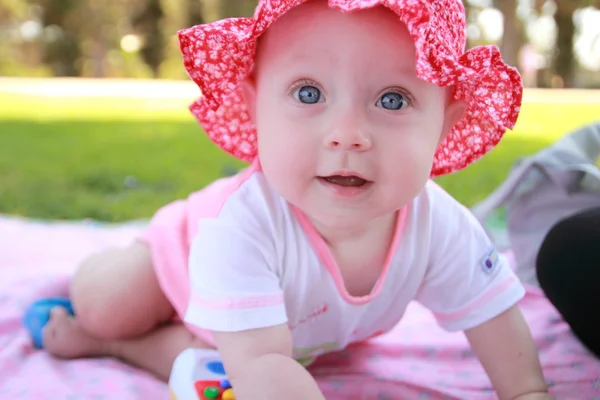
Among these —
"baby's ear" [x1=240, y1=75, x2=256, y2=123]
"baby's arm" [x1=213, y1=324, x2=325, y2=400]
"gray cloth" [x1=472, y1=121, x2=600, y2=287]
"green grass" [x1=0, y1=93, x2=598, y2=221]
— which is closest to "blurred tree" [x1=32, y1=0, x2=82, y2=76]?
"green grass" [x1=0, y1=93, x2=598, y2=221]

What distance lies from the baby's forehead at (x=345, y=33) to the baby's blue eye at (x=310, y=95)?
0.14 feet

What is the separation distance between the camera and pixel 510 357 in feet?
3.61

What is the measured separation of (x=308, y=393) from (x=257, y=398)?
0.07 m

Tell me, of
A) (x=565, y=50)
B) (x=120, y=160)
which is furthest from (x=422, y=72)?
(x=565, y=50)

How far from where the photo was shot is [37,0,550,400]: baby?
2.99 feet

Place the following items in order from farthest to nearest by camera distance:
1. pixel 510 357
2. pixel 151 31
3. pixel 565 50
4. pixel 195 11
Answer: pixel 151 31
pixel 195 11
pixel 565 50
pixel 510 357

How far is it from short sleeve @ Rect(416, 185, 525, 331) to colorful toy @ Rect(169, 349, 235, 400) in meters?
0.37

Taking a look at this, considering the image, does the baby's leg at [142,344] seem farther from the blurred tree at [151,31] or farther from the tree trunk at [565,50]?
the blurred tree at [151,31]

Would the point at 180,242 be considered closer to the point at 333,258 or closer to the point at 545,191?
the point at 333,258

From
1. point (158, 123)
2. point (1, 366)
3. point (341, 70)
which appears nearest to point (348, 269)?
point (341, 70)

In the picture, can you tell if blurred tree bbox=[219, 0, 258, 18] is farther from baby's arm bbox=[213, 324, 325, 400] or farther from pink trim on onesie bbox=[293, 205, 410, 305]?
baby's arm bbox=[213, 324, 325, 400]

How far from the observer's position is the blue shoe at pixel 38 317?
139 centimetres

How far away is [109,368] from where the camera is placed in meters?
1.29

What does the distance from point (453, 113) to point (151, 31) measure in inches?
610
